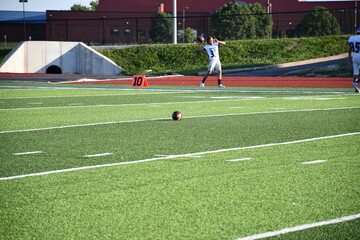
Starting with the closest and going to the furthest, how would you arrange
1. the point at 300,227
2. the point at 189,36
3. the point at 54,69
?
the point at 300,227, the point at 54,69, the point at 189,36

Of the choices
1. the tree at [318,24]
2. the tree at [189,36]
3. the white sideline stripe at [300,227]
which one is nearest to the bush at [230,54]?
the tree at [318,24]

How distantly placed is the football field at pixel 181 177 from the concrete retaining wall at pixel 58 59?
2916 centimetres

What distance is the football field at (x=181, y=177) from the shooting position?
4387mm

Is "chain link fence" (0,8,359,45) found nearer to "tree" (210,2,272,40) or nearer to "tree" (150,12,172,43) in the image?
"tree" (150,12,172,43)

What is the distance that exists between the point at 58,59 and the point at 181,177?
37.0 metres

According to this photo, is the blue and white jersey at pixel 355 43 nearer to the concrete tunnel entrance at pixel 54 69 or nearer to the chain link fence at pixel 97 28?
the concrete tunnel entrance at pixel 54 69

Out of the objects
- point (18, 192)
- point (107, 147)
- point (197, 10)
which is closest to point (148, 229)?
point (18, 192)

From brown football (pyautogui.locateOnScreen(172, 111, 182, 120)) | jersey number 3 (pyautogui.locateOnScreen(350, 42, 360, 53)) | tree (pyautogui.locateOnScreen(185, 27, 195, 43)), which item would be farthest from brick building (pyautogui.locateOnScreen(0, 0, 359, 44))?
brown football (pyautogui.locateOnScreen(172, 111, 182, 120))

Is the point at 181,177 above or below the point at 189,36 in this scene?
below

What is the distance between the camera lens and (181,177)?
6102mm

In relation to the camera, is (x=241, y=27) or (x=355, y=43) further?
(x=241, y=27)

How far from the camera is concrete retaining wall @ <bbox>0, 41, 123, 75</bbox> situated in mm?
40906

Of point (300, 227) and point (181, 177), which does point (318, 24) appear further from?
point (300, 227)

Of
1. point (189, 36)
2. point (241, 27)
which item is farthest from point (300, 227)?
point (189, 36)
